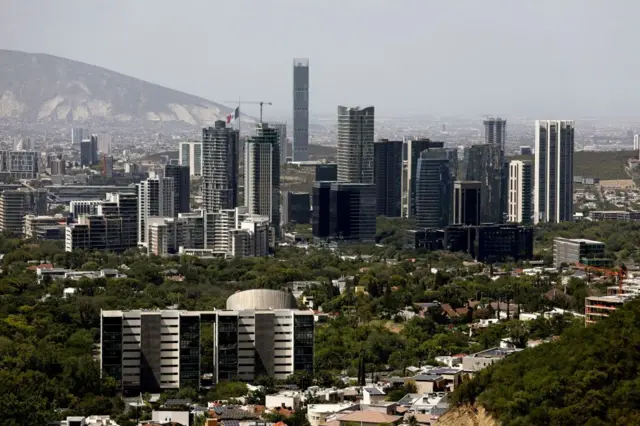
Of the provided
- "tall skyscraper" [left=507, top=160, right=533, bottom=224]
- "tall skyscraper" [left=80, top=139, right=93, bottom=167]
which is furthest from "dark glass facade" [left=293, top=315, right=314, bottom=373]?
"tall skyscraper" [left=80, top=139, right=93, bottom=167]

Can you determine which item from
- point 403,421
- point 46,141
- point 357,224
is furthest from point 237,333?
point 46,141

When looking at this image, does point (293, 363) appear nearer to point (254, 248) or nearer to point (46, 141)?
point (254, 248)

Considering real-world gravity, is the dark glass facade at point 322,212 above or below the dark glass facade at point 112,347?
above

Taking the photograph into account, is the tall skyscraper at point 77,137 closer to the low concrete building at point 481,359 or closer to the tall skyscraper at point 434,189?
the tall skyscraper at point 434,189

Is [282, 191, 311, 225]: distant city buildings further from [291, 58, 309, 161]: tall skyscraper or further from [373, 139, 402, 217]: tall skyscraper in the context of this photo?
[291, 58, 309, 161]: tall skyscraper

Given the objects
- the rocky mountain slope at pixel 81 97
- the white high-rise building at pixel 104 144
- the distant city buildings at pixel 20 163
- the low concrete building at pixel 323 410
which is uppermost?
the rocky mountain slope at pixel 81 97

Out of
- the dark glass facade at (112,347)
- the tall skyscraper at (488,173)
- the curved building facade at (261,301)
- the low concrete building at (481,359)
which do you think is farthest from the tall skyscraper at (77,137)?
the low concrete building at (481,359)

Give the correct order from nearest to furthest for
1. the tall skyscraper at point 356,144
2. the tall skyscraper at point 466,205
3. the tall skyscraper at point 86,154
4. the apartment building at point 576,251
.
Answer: the apartment building at point 576,251 < the tall skyscraper at point 466,205 < the tall skyscraper at point 356,144 < the tall skyscraper at point 86,154
